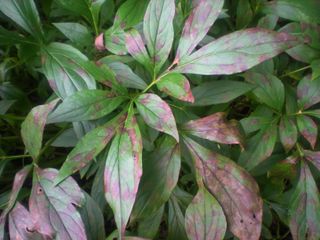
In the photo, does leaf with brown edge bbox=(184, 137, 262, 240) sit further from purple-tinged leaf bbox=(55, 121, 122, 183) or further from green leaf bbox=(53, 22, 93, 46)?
green leaf bbox=(53, 22, 93, 46)

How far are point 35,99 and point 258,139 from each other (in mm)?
693

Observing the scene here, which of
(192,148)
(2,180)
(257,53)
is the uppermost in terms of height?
(257,53)

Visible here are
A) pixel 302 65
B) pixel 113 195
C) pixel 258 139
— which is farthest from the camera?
pixel 302 65

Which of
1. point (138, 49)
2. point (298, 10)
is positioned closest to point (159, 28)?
point (138, 49)

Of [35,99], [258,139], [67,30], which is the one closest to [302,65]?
[258,139]

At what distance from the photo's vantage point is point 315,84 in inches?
31.5

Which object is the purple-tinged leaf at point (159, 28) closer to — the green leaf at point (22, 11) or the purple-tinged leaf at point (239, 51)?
the purple-tinged leaf at point (239, 51)

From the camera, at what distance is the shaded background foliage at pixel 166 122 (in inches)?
23.7

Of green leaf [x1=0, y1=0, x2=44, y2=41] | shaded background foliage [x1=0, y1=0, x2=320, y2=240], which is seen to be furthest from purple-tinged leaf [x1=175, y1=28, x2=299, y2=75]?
green leaf [x1=0, y1=0, x2=44, y2=41]

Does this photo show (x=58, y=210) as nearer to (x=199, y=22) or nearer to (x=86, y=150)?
(x=86, y=150)

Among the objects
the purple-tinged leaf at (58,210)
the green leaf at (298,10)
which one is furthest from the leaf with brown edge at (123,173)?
the green leaf at (298,10)

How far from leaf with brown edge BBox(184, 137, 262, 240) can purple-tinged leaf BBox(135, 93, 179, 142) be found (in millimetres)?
106

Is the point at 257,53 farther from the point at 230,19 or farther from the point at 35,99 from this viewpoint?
the point at 35,99

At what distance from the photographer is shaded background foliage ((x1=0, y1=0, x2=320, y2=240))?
602mm
